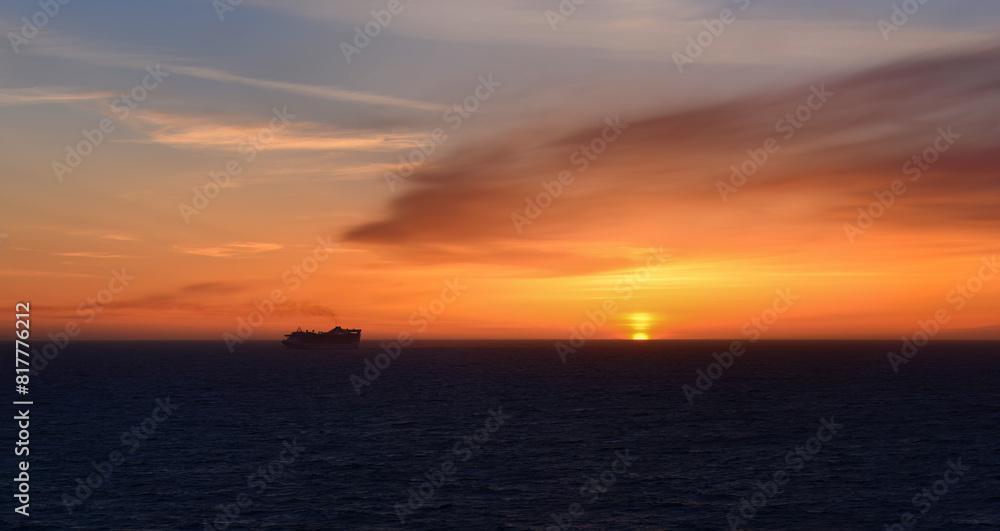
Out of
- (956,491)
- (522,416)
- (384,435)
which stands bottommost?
(956,491)

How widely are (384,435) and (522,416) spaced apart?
22.4 meters

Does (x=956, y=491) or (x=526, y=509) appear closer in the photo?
(x=526, y=509)

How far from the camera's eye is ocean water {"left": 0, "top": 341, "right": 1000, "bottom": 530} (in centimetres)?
5009

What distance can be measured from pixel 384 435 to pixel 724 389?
260 feet

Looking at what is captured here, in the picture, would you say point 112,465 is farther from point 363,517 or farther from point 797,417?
point 797,417

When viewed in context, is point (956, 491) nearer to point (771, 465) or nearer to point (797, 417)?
point (771, 465)

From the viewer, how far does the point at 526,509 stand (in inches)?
2028

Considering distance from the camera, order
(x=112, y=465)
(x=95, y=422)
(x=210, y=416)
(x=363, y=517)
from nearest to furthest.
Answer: (x=363, y=517)
(x=112, y=465)
(x=95, y=422)
(x=210, y=416)

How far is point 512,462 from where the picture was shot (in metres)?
66.7

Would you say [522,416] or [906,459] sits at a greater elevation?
[522,416]

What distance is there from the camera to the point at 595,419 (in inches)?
3728

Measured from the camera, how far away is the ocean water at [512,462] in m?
50.1

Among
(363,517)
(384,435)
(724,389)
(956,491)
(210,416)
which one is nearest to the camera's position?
(363,517)

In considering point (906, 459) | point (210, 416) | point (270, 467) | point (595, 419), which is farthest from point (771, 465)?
point (210, 416)
